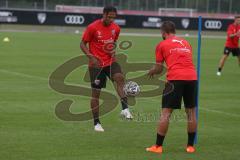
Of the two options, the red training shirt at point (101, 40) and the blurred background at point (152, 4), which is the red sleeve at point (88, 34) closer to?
the red training shirt at point (101, 40)

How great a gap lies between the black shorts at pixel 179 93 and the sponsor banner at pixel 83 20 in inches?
1634

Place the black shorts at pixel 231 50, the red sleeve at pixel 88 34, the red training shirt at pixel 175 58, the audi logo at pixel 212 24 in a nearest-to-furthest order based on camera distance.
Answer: the red training shirt at pixel 175 58 → the red sleeve at pixel 88 34 → the black shorts at pixel 231 50 → the audi logo at pixel 212 24

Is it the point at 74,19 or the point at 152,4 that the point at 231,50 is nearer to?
the point at 74,19

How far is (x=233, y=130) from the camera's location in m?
13.1

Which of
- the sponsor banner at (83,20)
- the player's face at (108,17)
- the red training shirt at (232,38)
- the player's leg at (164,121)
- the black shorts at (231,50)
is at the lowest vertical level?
the sponsor banner at (83,20)

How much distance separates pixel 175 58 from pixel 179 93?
0.55 meters

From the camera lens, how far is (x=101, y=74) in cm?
1280

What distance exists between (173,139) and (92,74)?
203cm

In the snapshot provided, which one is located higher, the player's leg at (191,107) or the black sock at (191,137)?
the player's leg at (191,107)

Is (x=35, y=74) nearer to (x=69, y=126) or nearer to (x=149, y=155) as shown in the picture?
(x=69, y=126)

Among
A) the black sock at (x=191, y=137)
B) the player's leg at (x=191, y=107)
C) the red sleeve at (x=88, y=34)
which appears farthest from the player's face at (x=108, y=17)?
the black sock at (x=191, y=137)

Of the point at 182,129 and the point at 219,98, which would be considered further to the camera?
the point at 219,98

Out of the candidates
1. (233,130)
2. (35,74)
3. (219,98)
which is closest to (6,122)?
(233,130)

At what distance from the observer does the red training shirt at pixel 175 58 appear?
10453 millimetres
